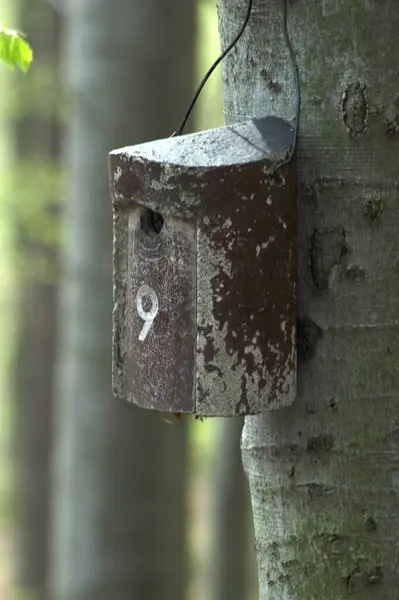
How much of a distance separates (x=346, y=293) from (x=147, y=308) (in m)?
0.32

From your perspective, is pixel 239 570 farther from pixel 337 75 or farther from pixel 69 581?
pixel 337 75

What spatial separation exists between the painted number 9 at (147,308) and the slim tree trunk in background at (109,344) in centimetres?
285

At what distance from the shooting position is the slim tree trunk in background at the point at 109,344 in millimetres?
4457

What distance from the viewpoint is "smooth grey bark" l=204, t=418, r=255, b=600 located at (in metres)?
5.69

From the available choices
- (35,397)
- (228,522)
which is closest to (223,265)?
(228,522)

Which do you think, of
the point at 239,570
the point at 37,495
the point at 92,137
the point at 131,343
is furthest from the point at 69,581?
the point at 37,495

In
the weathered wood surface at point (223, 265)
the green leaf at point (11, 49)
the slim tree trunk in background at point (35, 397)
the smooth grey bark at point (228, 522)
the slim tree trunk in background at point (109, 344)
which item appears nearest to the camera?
the weathered wood surface at point (223, 265)

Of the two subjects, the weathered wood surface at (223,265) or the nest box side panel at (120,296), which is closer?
the weathered wood surface at (223,265)

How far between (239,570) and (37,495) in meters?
3.45

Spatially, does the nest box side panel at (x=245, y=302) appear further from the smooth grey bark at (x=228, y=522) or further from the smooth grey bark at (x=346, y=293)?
the smooth grey bark at (x=228, y=522)

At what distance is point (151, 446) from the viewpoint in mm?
4516

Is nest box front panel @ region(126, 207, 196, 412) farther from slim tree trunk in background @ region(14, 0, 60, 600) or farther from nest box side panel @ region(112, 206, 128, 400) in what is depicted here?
slim tree trunk in background @ region(14, 0, 60, 600)

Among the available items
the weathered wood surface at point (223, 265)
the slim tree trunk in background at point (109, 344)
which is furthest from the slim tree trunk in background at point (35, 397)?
the weathered wood surface at point (223, 265)

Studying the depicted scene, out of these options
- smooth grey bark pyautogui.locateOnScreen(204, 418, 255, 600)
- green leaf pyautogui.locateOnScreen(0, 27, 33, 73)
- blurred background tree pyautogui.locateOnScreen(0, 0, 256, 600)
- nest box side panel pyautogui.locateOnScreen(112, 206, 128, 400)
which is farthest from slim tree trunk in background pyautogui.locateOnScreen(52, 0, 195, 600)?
nest box side panel pyautogui.locateOnScreen(112, 206, 128, 400)
